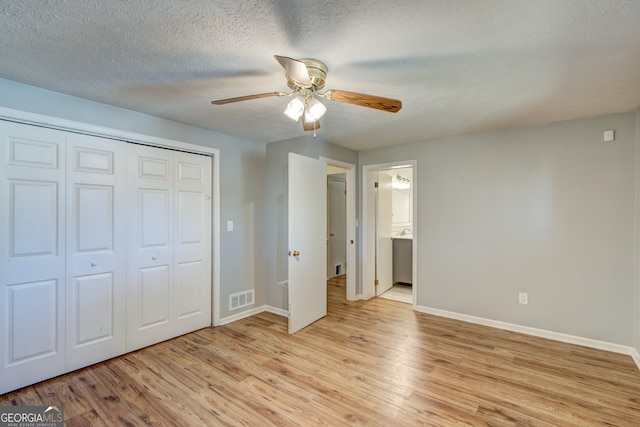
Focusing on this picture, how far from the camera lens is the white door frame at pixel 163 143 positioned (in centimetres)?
219

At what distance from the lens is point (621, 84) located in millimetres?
2133

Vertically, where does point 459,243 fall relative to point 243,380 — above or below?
above

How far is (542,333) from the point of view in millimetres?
3092

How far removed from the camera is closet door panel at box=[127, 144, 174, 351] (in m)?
2.75

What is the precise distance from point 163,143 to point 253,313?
2320 mm

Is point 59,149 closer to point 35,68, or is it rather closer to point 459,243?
point 35,68

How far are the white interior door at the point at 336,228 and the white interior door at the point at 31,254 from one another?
4.16 metres

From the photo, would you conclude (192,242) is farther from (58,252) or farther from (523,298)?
(523,298)

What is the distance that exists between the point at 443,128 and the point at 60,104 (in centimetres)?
366

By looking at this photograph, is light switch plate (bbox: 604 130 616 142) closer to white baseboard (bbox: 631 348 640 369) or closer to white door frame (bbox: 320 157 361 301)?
white baseboard (bbox: 631 348 640 369)

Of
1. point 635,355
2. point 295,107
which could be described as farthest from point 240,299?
point 635,355

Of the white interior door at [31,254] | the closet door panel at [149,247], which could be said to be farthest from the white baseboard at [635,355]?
the white interior door at [31,254]

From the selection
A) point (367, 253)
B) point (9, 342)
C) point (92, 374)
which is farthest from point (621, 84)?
point (9, 342)

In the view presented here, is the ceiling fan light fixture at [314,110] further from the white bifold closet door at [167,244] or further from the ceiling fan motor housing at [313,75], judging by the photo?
the white bifold closet door at [167,244]
